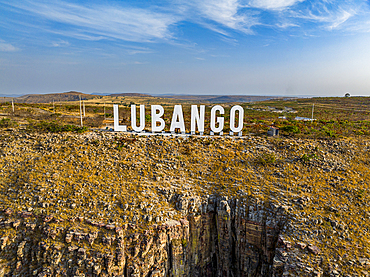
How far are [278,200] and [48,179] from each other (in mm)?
24199

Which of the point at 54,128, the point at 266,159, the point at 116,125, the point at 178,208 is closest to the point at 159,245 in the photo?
the point at 178,208

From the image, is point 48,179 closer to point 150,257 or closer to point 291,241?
point 150,257

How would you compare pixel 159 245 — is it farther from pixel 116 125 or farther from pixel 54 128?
pixel 54 128

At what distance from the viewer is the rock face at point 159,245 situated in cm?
1756

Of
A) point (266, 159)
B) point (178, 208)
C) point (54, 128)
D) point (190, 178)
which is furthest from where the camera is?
point (54, 128)

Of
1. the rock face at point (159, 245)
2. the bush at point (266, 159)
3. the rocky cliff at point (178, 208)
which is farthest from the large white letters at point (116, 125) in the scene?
the bush at point (266, 159)

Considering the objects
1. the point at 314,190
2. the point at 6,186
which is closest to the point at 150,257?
the point at 6,186

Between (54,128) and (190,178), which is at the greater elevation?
(54,128)

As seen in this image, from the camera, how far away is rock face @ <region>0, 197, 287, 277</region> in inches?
691

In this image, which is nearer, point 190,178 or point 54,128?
point 190,178

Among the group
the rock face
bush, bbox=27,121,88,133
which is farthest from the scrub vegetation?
the rock face

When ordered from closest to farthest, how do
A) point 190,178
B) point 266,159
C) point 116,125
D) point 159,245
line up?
point 159,245 < point 190,178 < point 266,159 < point 116,125

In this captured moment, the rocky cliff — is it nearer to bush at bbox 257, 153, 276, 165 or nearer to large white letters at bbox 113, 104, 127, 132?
bush at bbox 257, 153, 276, 165

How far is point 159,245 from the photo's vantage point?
62.2 ft
